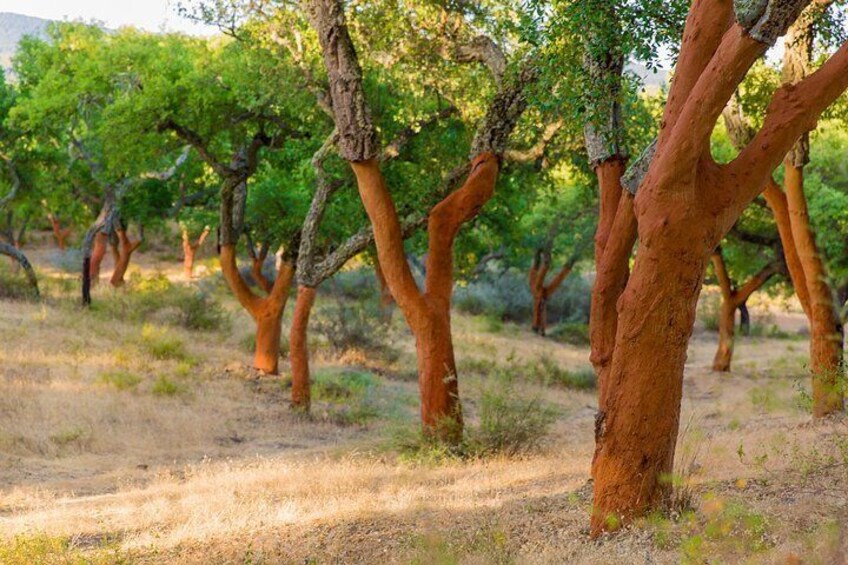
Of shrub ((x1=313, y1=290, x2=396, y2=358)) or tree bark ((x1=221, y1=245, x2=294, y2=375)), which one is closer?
tree bark ((x1=221, y1=245, x2=294, y2=375))

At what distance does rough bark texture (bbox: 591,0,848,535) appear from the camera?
496 cm

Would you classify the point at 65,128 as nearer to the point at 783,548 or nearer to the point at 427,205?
the point at 427,205

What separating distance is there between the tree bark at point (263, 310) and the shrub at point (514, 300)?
17.2 m

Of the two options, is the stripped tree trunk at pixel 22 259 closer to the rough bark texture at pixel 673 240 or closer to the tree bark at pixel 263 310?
the tree bark at pixel 263 310

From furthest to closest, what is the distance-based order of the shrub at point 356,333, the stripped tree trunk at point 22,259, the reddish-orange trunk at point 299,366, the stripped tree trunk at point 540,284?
the stripped tree trunk at point 540,284, the stripped tree trunk at point 22,259, the shrub at point 356,333, the reddish-orange trunk at point 299,366

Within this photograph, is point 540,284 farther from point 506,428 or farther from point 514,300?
point 506,428

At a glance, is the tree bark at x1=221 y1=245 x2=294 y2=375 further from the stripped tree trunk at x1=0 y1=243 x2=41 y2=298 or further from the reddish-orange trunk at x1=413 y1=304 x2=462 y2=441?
the stripped tree trunk at x1=0 y1=243 x2=41 y2=298

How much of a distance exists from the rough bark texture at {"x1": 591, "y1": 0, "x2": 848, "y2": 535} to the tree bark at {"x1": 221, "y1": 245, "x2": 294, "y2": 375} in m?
11.3

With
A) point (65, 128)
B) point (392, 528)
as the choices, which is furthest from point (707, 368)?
point (392, 528)

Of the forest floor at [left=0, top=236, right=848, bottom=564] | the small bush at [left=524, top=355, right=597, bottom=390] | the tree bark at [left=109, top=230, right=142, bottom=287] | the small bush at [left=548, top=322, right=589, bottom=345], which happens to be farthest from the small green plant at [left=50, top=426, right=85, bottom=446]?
the small bush at [left=548, top=322, right=589, bottom=345]

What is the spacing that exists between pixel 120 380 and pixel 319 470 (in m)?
6.12

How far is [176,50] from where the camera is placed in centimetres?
1908

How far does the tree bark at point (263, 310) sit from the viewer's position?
630 inches

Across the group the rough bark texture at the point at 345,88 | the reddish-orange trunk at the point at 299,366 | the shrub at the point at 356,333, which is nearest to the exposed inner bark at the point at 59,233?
the shrub at the point at 356,333
